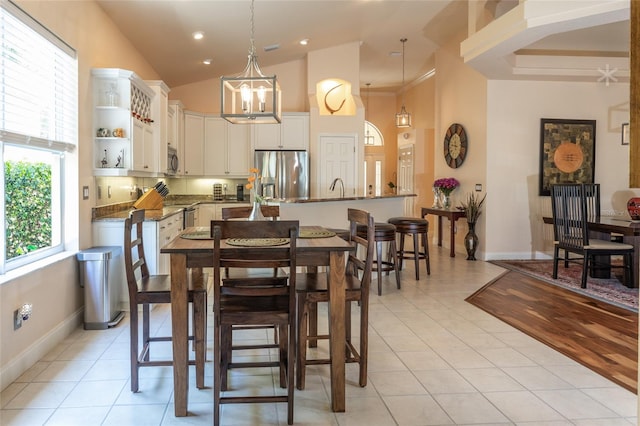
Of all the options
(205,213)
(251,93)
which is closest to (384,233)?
(251,93)

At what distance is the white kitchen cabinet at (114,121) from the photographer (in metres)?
4.26

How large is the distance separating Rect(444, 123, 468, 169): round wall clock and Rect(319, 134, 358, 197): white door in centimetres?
163

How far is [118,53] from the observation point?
16.3 feet

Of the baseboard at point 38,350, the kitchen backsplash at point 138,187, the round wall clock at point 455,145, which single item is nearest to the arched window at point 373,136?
the round wall clock at point 455,145

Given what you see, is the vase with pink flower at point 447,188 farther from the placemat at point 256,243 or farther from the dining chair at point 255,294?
the dining chair at point 255,294

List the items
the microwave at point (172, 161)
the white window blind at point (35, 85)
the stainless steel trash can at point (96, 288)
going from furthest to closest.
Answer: the microwave at point (172, 161) → the stainless steel trash can at point (96, 288) → the white window blind at point (35, 85)

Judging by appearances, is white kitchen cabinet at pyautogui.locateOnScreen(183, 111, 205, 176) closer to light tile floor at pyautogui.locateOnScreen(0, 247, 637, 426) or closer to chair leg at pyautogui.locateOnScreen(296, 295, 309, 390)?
light tile floor at pyautogui.locateOnScreen(0, 247, 637, 426)

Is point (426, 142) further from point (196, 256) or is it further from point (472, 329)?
point (196, 256)

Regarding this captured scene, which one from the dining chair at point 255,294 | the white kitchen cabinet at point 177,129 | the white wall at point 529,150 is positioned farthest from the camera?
the white wall at point 529,150

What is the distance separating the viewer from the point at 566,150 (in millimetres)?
7219

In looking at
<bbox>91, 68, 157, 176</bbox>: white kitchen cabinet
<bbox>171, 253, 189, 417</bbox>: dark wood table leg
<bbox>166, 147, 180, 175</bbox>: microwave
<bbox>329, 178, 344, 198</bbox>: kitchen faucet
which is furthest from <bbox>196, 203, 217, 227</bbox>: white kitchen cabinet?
<bbox>171, 253, 189, 417</bbox>: dark wood table leg

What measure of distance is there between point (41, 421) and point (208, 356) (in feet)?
3.55

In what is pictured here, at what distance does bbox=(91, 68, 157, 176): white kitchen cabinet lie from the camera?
4262mm

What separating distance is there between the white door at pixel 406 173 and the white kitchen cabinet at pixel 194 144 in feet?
15.9
